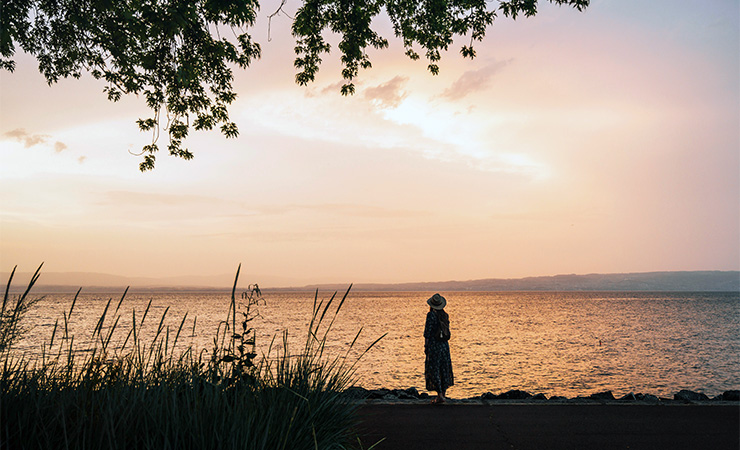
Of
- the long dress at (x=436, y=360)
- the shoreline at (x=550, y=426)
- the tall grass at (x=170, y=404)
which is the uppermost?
the tall grass at (x=170, y=404)

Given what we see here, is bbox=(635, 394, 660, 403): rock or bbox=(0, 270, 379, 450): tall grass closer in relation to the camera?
bbox=(0, 270, 379, 450): tall grass

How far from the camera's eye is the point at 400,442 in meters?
6.50

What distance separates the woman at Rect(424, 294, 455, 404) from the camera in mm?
9648

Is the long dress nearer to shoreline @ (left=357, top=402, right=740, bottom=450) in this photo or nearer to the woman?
the woman

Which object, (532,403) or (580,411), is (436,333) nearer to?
(532,403)

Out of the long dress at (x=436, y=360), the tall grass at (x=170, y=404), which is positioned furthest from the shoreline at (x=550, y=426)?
the tall grass at (x=170, y=404)

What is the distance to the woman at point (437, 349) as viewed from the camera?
965 cm

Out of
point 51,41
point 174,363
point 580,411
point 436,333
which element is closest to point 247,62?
point 51,41

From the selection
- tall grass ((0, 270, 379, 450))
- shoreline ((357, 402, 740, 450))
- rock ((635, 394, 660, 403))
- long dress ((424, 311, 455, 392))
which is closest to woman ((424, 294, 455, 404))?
long dress ((424, 311, 455, 392))

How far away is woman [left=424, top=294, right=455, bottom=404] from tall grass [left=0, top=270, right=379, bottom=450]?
187 inches

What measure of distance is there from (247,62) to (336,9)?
2283 millimetres

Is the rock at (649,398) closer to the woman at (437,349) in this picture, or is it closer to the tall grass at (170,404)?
the woman at (437,349)

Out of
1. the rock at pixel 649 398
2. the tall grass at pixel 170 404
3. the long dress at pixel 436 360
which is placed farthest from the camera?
the long dress at pixel 436 360

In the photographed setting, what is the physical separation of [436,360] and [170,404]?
661cm
